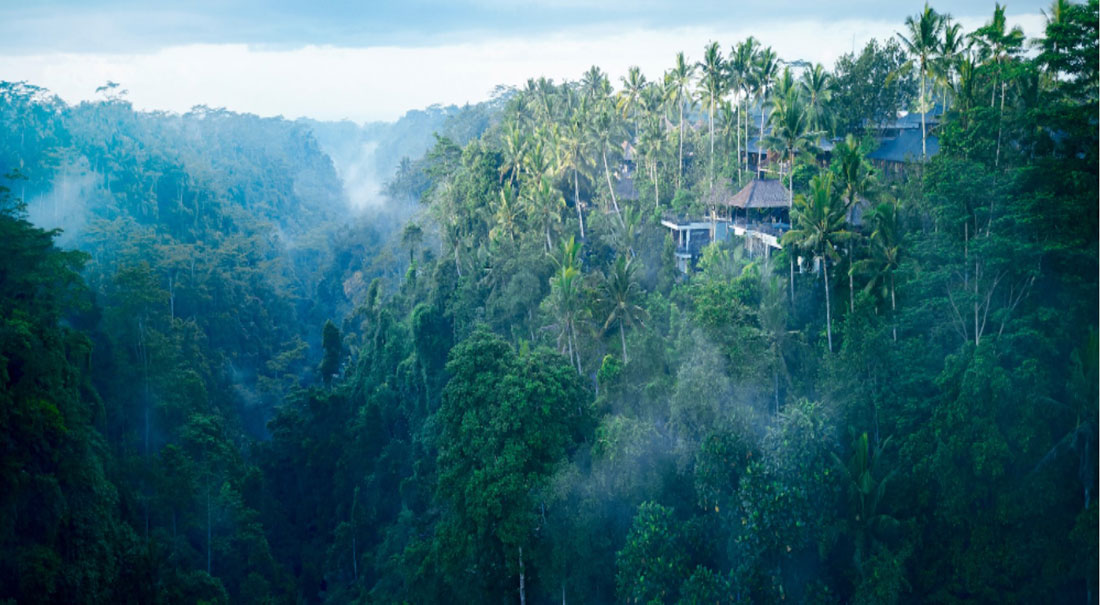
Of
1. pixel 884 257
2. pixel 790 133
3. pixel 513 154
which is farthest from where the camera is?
Answer: pixel 513 154

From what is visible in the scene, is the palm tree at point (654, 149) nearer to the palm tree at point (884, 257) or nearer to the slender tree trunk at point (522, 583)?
the palm tree at point (884, 257)

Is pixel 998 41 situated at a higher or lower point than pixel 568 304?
higher

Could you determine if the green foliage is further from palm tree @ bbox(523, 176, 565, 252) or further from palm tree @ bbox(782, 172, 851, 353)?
palm tree @ bbox(523, 176, 565, 252)

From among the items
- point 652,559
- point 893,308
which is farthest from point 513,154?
point 652,559

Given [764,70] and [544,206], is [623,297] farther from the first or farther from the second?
[764,70]

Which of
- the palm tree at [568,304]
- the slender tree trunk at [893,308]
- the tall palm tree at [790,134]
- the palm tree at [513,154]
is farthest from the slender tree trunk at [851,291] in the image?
Answer: the palm tree at [513,154]
